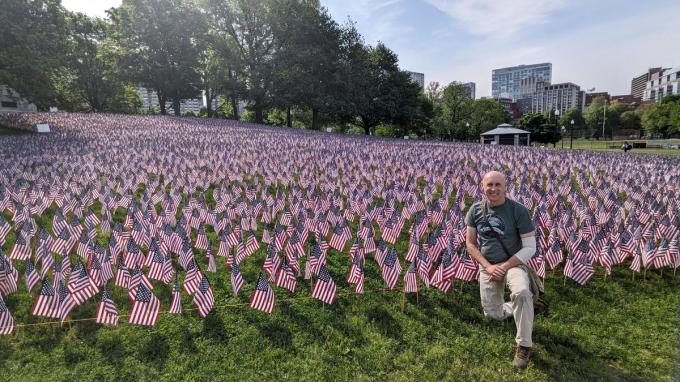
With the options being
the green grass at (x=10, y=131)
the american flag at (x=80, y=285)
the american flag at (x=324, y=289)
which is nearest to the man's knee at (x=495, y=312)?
the american flag at (x=324, y=289)

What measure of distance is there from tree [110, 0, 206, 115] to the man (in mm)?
56237

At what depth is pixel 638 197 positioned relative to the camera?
10641 millimetres

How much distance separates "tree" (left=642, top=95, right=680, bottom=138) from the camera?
62231 mm

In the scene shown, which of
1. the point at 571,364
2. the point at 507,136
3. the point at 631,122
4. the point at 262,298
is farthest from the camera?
the point at 631,122

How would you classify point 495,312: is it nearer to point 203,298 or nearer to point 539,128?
point 203,298

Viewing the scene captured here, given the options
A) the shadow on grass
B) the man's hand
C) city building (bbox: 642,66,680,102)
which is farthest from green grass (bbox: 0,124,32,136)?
city building (bbox: 642,66,680,102)

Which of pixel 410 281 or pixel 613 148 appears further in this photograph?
pixel 613 148

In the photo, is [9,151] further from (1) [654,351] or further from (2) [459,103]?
(2) [459,103]

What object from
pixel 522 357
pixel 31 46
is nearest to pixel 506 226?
pixel 522 357

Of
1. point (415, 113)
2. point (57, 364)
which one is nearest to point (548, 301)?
point (57, 364)

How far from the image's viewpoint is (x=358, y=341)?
17.7ft

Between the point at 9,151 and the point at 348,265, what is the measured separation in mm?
18118

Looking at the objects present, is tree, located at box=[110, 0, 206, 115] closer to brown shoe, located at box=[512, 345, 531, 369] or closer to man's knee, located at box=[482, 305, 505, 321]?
man's knee, located at box=[482, 305, 505, 321]

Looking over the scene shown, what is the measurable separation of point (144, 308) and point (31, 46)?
3473cm
